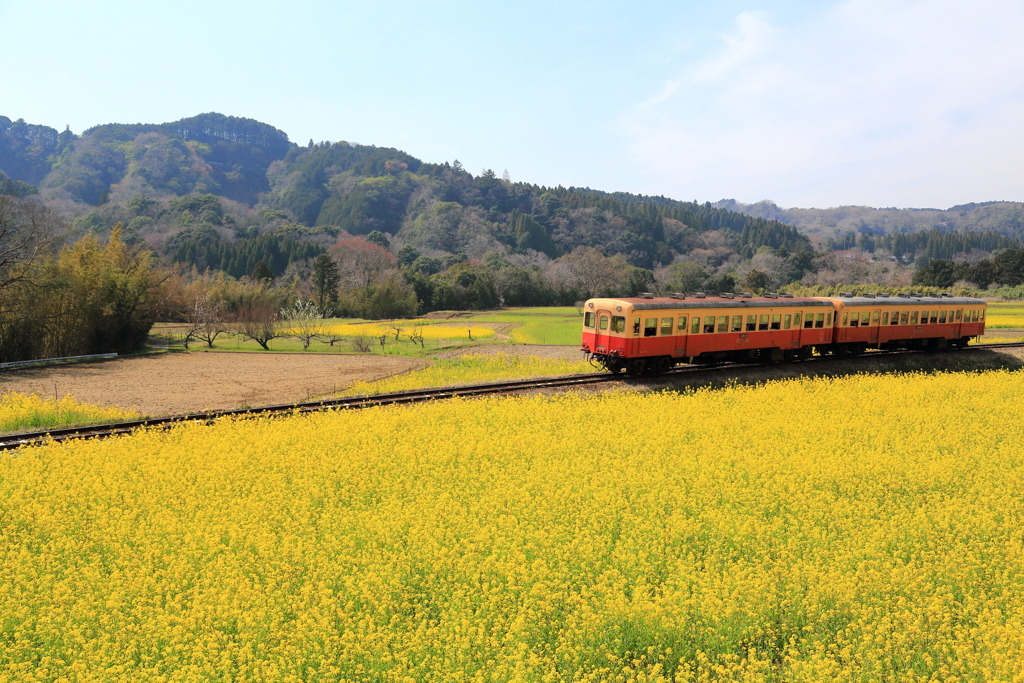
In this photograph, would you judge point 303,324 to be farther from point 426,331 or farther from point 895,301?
point 895,301

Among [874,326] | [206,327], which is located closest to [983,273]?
[874,326]

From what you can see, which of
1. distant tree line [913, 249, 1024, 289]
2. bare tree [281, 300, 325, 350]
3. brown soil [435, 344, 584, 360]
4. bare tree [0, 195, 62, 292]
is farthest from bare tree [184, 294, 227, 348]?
distant tree line [913, 249, 1024, 289]

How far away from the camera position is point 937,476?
1120 centimetres

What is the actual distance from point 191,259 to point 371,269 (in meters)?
40.8

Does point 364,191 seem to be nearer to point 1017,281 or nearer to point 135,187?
point 135,187

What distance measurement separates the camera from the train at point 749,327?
2012 cm

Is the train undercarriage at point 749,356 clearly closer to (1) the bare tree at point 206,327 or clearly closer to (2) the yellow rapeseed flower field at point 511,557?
(2) the yellow rapeseed flower field at point 511,557

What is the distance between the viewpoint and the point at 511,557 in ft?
25.6

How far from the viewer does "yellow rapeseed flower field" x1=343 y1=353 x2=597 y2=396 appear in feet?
76.2

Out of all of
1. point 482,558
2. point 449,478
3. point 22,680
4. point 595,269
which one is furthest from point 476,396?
point 595,269

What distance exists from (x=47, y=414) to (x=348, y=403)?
811cm

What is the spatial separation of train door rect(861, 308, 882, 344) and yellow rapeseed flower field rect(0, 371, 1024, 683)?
1354 centimetres

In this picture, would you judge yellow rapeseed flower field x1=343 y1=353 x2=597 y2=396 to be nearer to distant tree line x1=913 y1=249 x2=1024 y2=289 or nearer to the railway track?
the railway track

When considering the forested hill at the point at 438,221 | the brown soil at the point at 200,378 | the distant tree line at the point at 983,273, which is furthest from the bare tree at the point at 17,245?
the distant tree line at the point at 983,273
